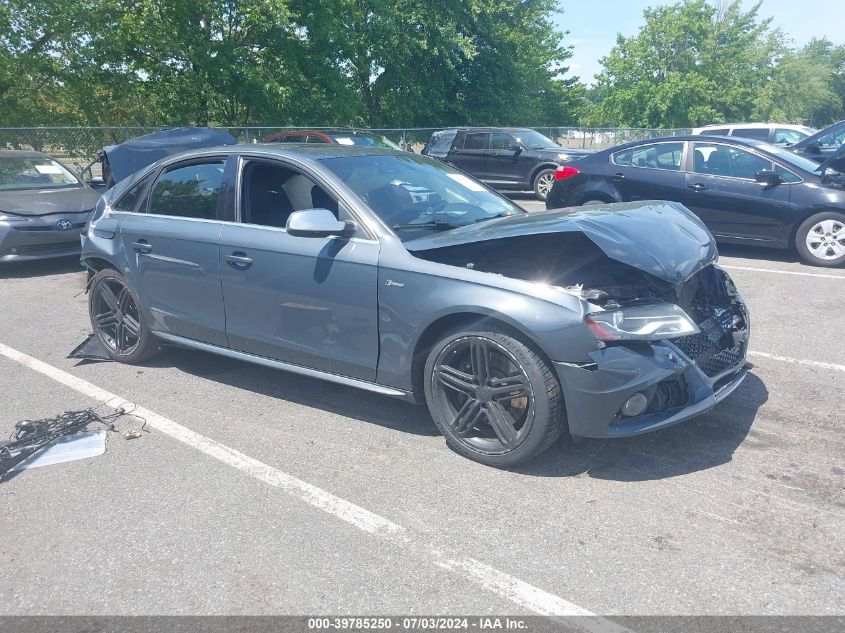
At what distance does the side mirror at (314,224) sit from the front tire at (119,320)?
189cm

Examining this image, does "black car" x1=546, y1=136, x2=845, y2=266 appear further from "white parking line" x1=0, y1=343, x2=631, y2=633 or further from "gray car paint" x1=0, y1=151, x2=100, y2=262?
"white parking line" x1=0, y1=343, x2=631, y2=633

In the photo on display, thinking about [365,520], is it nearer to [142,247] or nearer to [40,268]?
[142,247]

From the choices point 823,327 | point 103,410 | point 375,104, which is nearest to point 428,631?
point 103,410

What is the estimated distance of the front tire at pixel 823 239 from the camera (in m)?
8.48

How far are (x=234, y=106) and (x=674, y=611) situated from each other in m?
23.3

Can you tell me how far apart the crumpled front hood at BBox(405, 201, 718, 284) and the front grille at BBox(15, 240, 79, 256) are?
7.16m

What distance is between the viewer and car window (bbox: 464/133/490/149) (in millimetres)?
17359

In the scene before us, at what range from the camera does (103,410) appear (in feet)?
15.6

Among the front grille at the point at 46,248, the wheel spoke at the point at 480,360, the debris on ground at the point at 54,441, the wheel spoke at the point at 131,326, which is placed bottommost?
the front grille at the point at 46,248

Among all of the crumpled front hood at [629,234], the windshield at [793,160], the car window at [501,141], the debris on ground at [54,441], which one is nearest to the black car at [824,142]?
the windshield at [793,160]

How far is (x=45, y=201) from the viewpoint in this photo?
9.75m

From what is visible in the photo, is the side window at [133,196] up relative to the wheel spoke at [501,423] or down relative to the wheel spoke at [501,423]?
up

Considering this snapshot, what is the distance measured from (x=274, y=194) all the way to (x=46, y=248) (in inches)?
241

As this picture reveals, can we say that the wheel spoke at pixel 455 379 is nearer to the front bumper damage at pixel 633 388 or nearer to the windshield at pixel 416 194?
the front bumper damage at pixel 633 388
